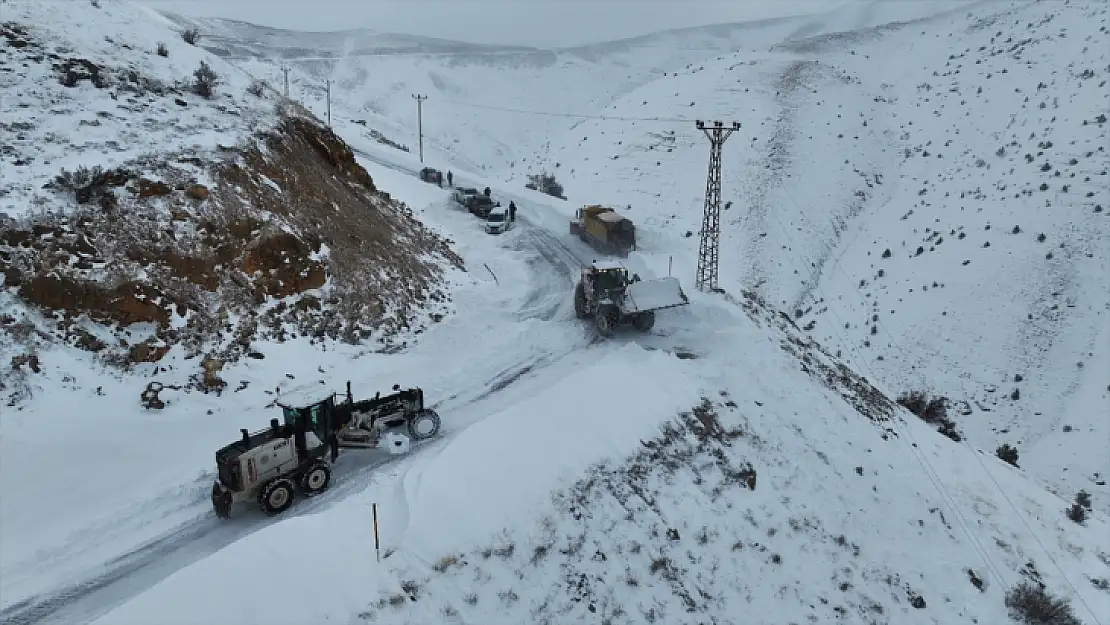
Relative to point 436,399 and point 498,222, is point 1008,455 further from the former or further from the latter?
point 498,222

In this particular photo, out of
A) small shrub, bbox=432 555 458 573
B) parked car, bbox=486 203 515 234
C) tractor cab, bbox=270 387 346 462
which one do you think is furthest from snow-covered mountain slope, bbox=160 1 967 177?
small shrub, bbox=432 555 458 573

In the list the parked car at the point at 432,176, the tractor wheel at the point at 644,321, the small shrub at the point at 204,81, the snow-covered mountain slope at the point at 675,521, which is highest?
the small shrub at the point at 204,81

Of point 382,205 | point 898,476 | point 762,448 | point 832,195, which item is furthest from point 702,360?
point 832,195

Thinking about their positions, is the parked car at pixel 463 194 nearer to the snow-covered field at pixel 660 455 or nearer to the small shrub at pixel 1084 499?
the snow-covered field at pixel 660 455

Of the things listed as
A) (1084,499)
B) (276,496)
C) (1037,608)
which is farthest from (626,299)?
(1084,499)

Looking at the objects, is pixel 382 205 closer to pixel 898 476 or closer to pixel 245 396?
pixel 245 396

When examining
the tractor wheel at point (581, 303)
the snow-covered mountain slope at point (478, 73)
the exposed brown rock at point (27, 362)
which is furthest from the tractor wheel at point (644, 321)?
the snow-covered mountain slope at point (478, 73)
